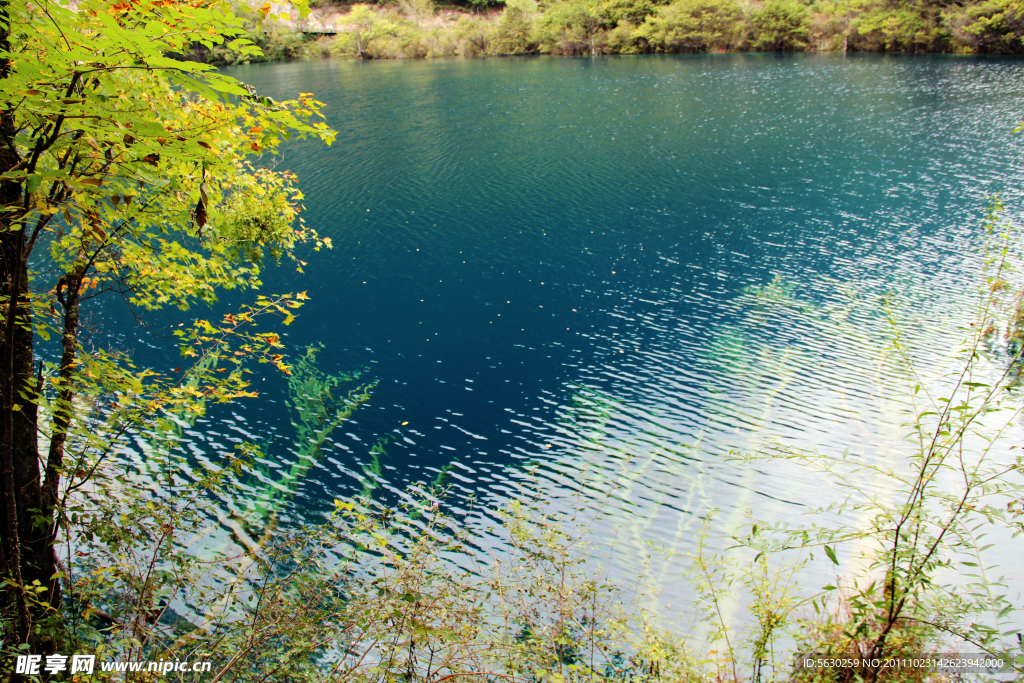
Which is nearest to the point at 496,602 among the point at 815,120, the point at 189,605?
the point at 189,605

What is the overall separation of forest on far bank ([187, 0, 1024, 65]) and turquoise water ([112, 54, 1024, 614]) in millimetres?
21318

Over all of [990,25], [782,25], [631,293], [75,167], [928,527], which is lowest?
[928,527]

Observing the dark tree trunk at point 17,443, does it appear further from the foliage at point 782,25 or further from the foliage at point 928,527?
the foliage at point 782,25

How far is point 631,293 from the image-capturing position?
17688 mm

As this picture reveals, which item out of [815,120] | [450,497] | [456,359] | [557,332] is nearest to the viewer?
[450,497]

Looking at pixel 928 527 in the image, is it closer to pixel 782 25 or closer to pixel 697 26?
pixel 782 25

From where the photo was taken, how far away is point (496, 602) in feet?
25.3

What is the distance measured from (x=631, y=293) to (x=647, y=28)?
65.0m

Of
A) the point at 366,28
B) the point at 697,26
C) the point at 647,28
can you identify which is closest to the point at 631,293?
the point at 697,26

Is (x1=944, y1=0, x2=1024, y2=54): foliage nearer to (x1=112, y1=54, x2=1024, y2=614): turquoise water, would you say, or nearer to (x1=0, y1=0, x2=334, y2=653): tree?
(x1=112, y1=54, x2=1024, y2=614): turquoise water

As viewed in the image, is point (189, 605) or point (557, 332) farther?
point (557, 332)

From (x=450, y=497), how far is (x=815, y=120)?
1468 inches

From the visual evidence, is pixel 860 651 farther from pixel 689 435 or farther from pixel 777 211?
pixel 777 211

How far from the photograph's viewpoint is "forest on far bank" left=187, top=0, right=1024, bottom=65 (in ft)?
180
